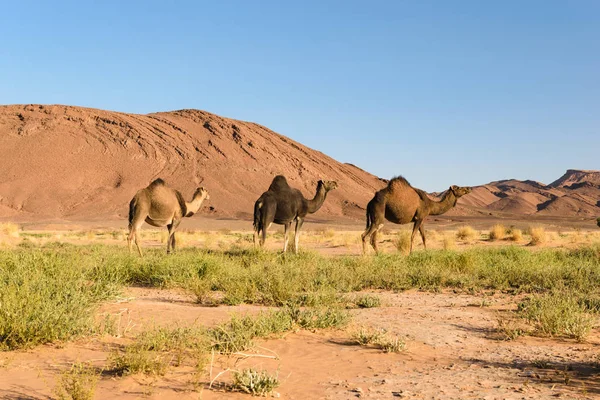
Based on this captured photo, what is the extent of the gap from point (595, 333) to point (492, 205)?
120 m

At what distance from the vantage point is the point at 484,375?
19.3 feet

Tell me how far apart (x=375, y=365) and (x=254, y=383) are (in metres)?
1.56

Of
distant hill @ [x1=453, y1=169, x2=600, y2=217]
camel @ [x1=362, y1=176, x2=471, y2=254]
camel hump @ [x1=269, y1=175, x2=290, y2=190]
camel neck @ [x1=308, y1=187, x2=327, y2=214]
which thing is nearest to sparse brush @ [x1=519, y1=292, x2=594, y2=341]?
camel @ [x1=362, y1=176, x2=471, y2=254]

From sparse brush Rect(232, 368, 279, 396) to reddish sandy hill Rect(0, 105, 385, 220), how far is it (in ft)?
214

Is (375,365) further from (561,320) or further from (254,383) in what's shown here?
(561,320)

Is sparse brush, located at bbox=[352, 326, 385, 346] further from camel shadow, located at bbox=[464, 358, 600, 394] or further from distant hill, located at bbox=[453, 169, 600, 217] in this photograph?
distant hill, located at bbox=[453, 169, 600, 217]

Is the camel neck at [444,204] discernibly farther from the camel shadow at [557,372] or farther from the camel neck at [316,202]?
the camel shadow at [557,372]

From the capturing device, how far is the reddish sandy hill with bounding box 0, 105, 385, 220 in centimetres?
7225

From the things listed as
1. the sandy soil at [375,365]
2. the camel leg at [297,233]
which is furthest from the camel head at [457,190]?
the sandy soil at [375,365]

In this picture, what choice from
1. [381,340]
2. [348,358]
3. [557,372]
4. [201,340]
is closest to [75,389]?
[201,340]

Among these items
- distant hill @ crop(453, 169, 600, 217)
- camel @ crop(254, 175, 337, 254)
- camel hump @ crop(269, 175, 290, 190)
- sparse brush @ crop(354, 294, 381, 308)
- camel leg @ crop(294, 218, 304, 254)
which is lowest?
sparse brush @ crop(354, 294, 381, 308)

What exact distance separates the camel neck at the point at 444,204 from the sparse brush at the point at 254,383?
1422 centimetres

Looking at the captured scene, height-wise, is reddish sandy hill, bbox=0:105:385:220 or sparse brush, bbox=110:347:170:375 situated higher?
reddish sandy hill, bbox=0:105:385:220

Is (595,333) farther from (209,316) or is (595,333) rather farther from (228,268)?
(228,268)
